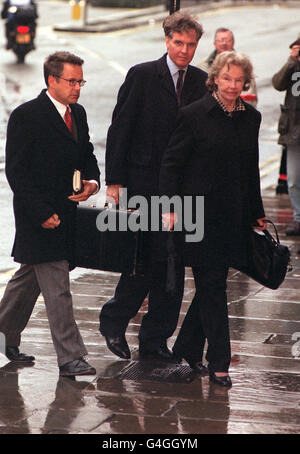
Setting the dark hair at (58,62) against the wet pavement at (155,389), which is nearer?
the wet pavement at (155,389)

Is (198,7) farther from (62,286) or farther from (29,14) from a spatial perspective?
(62,286)

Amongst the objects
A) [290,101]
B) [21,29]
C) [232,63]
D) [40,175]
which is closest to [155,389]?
[40,175]

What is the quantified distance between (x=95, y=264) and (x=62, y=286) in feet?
0.82

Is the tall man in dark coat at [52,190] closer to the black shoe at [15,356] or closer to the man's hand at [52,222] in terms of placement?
the man's hand at [52,222]

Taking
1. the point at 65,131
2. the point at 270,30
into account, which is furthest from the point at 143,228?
the point at 270,30

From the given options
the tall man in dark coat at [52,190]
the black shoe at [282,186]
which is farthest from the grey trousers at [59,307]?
the black shoe at [282,186]

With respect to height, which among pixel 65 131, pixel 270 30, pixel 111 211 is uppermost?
pixel 65 131

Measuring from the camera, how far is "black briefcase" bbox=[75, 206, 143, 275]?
667cm

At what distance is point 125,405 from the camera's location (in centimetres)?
605

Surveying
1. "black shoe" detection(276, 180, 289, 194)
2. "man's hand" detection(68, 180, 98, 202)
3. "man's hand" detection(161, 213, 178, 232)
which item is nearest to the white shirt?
"man's hand" detection(68, 180, 98, 202)

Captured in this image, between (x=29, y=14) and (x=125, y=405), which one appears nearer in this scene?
(x=125, y=405)

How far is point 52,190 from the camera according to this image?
21.8 feet

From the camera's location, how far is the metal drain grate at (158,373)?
6609mm

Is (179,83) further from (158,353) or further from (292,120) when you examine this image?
(292,120)
